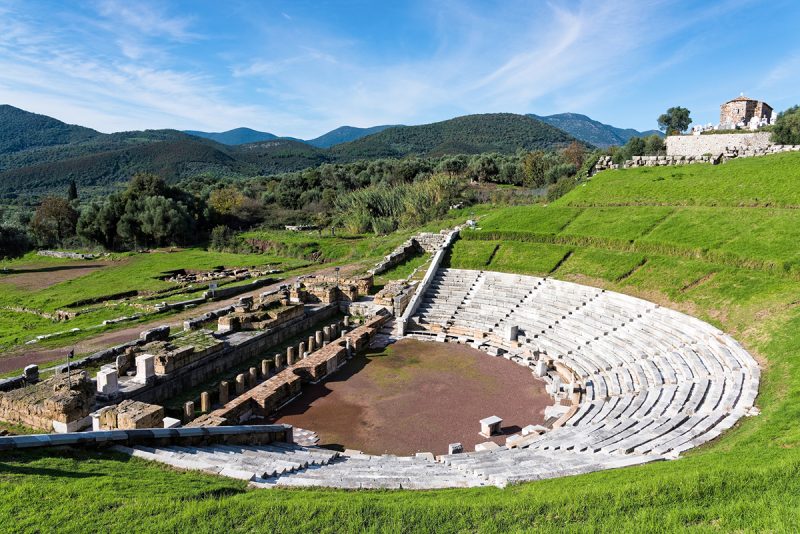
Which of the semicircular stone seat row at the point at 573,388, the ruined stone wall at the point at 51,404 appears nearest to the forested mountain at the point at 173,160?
the semicircular stone seat row at the point at 573,388

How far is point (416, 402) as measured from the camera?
1906 centimetres

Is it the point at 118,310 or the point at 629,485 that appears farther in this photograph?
the point at 118,310

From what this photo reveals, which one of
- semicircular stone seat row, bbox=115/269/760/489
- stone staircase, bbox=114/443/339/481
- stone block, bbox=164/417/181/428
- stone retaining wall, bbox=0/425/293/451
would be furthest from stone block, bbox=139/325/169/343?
semicircular stone seat row, bbox=115/269/760/489

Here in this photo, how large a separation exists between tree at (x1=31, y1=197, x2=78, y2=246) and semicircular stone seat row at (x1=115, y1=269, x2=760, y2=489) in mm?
62167

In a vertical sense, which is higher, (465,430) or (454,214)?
(454,214)

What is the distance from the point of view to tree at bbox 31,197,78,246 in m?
67.2

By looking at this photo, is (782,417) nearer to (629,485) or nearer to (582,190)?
(629,485)

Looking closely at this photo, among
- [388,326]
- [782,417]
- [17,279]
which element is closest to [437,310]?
[388,326]

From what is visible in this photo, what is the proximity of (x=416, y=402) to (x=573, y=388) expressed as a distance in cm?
632

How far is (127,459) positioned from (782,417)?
614 inches

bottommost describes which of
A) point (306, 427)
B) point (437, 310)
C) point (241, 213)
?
point (306, 427)

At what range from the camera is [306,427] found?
17.3 m

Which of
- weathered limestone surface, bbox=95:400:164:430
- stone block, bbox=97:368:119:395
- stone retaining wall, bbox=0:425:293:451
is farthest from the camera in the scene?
stone block, bbox=97:368:119:395

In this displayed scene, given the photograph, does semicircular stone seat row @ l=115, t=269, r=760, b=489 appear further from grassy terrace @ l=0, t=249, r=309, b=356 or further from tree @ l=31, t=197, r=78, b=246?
tree @ l=31, t=197, r=78, b=246
